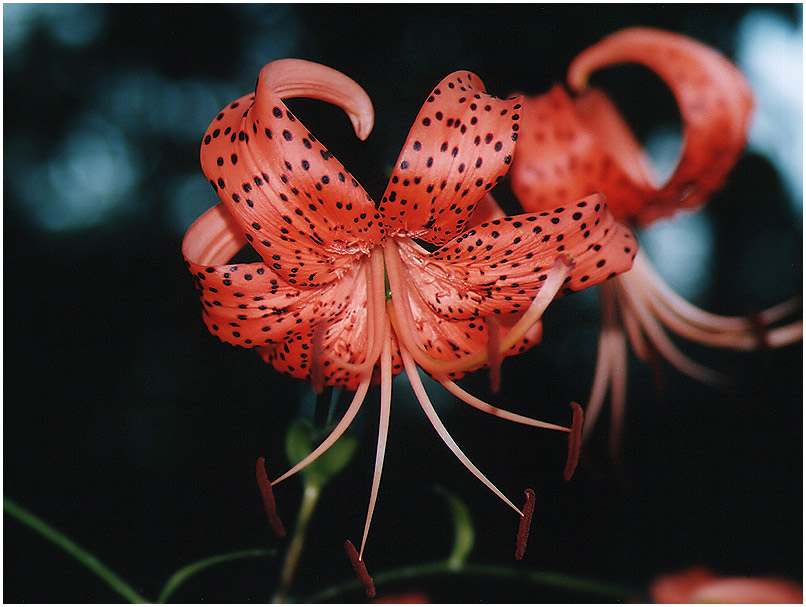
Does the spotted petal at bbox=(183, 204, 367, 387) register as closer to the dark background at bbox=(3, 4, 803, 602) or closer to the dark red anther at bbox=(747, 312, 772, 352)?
the dark background at bbox=(3, 4, 803, 602)

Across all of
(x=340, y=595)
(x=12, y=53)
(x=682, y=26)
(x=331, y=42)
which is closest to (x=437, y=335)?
(x=340, y=595)

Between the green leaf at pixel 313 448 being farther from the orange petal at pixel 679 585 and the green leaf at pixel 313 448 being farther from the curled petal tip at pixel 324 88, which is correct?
the orange petal at pixel 679 585

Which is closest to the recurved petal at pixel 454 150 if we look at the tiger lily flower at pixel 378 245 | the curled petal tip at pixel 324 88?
the tiger lily flower at pixel 378 245

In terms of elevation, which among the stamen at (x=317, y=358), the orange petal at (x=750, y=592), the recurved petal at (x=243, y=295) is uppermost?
the recurved petal at (x=243, y=295)

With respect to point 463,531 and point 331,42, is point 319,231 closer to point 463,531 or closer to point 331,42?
point 463,531

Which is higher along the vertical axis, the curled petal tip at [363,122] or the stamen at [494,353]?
the curled petal tip at [363,122]

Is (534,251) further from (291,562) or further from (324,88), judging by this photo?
(291,562)
